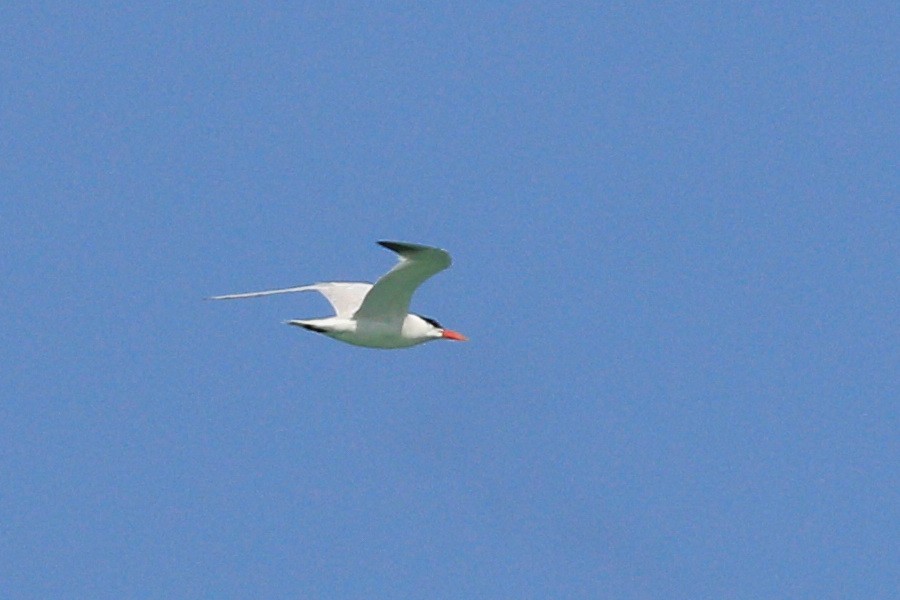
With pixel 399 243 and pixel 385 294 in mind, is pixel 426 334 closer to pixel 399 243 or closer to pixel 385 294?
pixel 385 294

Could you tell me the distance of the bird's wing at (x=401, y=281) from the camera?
28.3 meters

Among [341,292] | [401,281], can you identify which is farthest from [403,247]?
[341,292]

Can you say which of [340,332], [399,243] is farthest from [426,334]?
[399,243]

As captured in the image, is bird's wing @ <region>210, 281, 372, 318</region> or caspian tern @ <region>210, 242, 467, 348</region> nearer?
caspian tern @ <region>210, 242, 467, 348</region>

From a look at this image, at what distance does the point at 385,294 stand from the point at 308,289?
95.1 inches

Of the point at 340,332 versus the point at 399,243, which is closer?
the point at 399,243

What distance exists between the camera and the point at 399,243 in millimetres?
27891

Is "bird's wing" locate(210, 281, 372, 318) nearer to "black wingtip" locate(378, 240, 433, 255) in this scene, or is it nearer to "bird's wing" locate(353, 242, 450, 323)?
"bird's wing" locate(353, 242, 450, 323)

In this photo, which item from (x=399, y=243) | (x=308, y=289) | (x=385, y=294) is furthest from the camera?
(x=308, y=289)

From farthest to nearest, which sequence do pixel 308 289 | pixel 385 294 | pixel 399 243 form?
pixel 308 289, pixel 385 294, pixel 399 243

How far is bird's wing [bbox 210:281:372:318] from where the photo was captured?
105 feet

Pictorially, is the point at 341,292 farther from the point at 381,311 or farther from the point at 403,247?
the point at 403,247

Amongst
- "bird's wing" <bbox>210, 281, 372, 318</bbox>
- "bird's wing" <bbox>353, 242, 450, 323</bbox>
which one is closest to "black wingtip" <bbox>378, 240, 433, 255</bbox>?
"bird's wing" <bbox>353, 242, 450, 323</bbox>

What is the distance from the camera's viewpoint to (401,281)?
29.8 m
